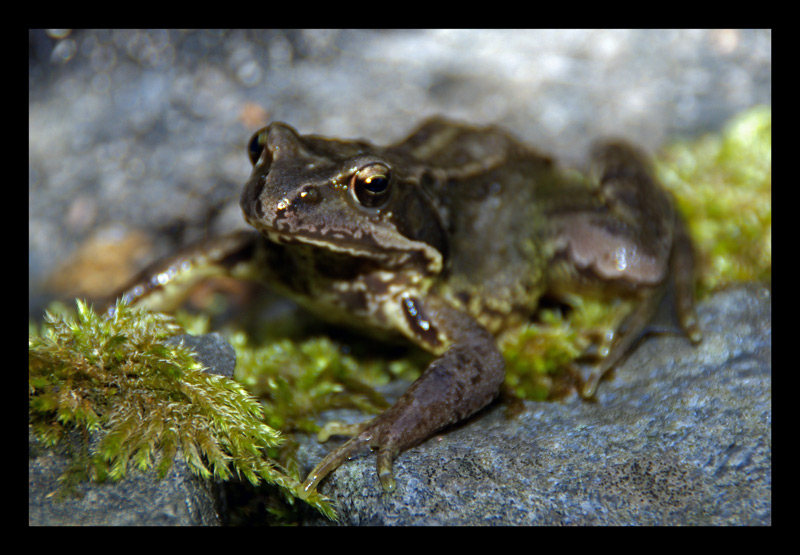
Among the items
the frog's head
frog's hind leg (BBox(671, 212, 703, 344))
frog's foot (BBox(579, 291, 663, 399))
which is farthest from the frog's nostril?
frog's hind leg (BBox(671, 212, 703, 344))

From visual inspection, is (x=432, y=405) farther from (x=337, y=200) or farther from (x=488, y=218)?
(x=488, y=218)

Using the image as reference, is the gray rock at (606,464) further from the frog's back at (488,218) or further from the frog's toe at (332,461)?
the frog's back at (488,218)

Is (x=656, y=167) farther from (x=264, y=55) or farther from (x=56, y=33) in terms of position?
(x=56, y=33)

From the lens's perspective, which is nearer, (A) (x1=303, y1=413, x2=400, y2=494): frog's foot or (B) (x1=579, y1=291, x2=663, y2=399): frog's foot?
(A) (x1=303, y1=413, x2=400, y2=494): frog's foot

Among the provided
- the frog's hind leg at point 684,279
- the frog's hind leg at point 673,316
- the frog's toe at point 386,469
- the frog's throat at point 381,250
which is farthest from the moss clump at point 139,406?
the frog's hind leg at point 684,279

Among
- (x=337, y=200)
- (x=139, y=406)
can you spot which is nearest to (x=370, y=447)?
(x=139, y=406)

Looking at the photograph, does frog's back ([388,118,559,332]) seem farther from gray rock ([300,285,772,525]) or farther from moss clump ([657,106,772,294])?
moss clump ([657,106,772,294])

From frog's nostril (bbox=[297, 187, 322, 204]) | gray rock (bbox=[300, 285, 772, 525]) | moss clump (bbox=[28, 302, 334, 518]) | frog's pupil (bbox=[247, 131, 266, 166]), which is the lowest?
gray rock (bbox=[300, 285, 772, 525])
